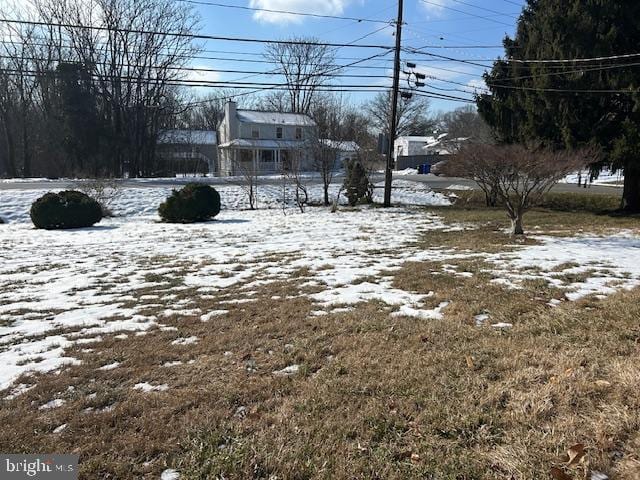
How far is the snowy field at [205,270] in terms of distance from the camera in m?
4.36

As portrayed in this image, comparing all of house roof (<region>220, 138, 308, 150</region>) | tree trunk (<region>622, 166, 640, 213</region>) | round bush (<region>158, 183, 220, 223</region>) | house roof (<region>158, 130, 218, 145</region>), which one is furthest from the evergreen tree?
house roof (<region>158, 130, 218, 145</region>)

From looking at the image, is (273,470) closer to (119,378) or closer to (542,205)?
(119,378)

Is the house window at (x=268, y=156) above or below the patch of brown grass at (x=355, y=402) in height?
above

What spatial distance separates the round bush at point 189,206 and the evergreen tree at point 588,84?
429 inches

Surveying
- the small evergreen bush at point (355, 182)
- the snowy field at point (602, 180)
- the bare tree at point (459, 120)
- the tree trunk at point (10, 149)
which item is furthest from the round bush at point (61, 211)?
the bare tree at point (459, 120)

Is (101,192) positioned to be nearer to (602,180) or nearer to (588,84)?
(588,84)

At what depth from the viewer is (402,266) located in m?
6.75

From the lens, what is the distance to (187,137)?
42938 millimetres

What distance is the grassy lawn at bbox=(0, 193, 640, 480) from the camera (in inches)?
83.6

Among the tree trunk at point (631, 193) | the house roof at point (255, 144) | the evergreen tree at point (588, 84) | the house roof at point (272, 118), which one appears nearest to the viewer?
the evergreen tree at point (588, 84)

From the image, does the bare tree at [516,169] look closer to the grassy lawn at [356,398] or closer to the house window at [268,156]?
the grassy lawn at [356,398]

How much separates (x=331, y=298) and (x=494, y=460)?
122 inches

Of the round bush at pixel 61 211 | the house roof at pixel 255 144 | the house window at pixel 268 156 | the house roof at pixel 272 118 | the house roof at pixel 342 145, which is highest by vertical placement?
the house roof at pixel 272 118

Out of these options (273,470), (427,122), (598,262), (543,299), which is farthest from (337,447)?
(427,122)
